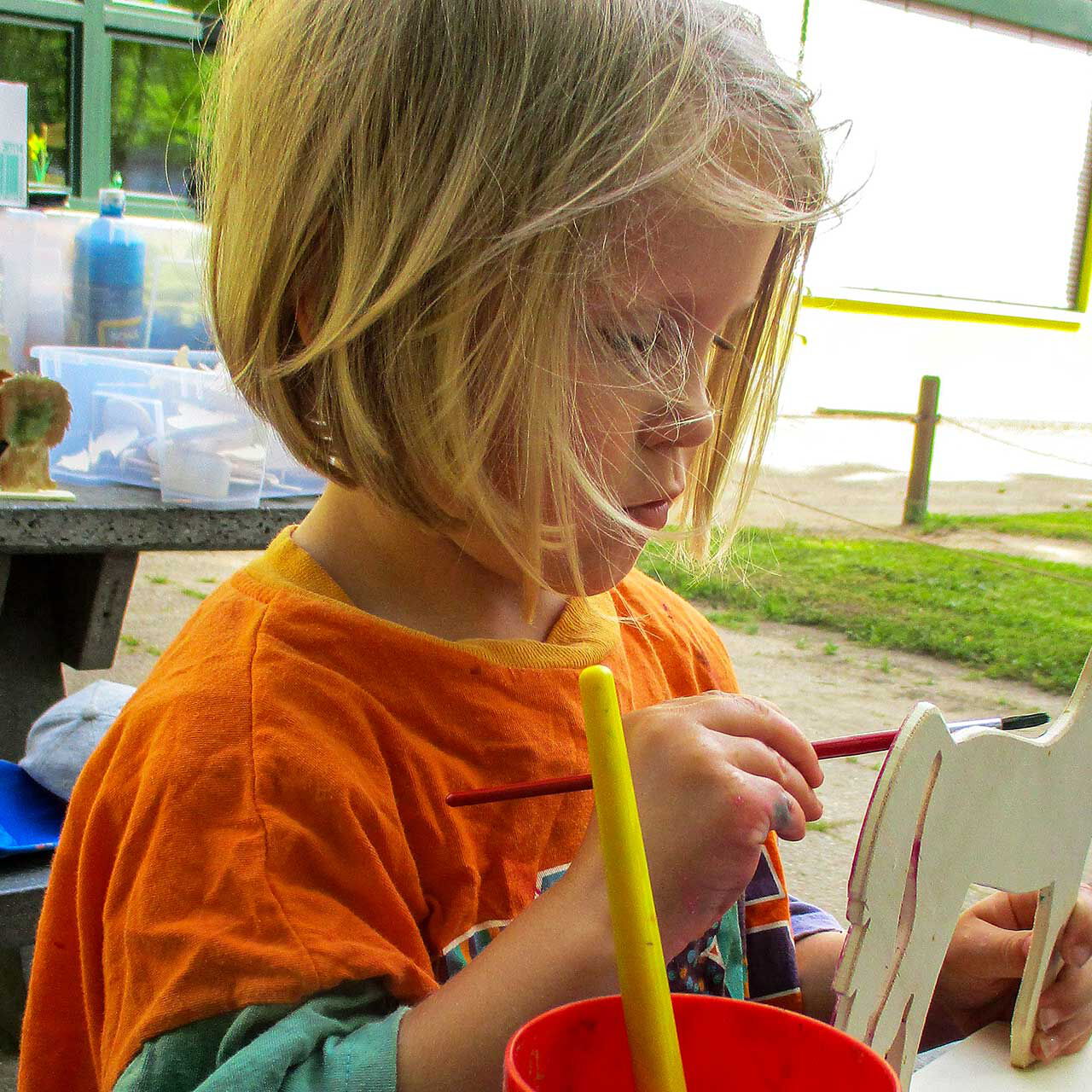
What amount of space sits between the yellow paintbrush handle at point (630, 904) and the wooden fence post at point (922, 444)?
524 cm

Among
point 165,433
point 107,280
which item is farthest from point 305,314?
point 107,280

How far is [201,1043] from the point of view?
587 mm

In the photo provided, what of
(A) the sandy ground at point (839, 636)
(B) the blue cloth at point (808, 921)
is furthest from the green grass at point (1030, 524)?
(B) the blue cloth at point (808, 921)

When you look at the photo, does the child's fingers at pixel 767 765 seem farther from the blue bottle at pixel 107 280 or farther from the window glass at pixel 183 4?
the window glass at pixel 183 4

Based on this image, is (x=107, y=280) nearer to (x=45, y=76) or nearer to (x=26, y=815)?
(x=26, y=815)

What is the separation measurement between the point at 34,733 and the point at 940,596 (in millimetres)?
3455

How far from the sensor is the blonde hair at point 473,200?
0.65m

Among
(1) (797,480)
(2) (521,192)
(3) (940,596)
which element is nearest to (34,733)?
(2) (521,192)

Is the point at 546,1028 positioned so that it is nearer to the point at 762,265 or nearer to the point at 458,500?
the point at 458,500

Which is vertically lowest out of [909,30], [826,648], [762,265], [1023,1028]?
[826,648]

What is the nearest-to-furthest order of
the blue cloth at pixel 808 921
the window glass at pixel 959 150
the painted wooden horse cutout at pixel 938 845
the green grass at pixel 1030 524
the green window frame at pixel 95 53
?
the painted wooden horse cutout at pixel 938 845, the blue cloth at pixel 808 921, the green window frame at pixel 95 53, the green grass at pixel 1030 524, the window glass at pixel 959 150

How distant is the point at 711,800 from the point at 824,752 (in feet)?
0.21

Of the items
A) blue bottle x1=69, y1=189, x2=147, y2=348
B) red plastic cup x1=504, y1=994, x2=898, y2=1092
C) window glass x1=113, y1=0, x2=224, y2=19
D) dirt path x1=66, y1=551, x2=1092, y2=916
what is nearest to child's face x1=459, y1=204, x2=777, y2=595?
red plastic cup x1=504, y1=994, x2=898, y2=1092

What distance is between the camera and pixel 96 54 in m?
3.41
